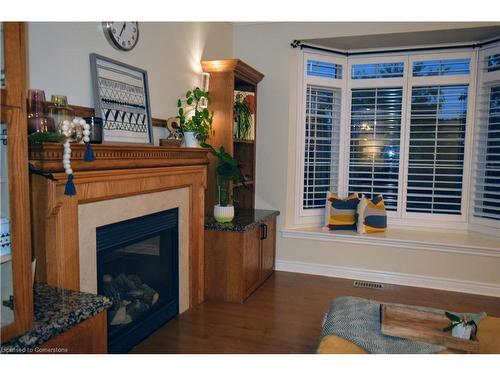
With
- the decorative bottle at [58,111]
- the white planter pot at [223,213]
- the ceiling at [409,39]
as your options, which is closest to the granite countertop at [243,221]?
the white planter pot at [223,213]

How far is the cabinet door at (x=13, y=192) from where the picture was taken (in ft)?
4.50

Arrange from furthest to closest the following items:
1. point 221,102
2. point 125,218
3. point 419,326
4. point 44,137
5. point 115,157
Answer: point 221,102 < point 125,218 < point 115,157 < point 419,326 < point 44,137

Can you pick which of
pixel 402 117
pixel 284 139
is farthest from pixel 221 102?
pixel 402 117

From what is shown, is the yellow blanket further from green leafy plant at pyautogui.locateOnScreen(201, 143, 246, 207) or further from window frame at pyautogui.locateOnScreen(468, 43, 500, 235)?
window frame at pyautogui.locateOnScreen(468, 43, 500, 235)

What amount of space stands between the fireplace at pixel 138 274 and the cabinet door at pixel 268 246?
1.11 meters

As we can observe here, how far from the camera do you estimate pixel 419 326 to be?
213cm

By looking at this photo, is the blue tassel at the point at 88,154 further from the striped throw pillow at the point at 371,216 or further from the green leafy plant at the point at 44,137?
the striped throw pillow at the point at 371,216

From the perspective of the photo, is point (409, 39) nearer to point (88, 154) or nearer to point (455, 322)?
point (455, 322)

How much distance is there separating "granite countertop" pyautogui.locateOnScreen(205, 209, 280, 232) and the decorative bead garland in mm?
1623

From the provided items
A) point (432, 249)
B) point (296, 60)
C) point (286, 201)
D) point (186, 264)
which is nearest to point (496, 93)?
point (432, 249)

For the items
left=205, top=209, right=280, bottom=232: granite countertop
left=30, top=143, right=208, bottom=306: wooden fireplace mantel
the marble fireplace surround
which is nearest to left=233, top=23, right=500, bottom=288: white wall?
left=205, top=209, right=280, bottom=232: granite countertop

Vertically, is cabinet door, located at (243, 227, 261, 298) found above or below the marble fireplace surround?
below

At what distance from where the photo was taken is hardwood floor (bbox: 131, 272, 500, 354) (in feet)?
8.82

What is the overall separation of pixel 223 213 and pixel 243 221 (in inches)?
9.4
